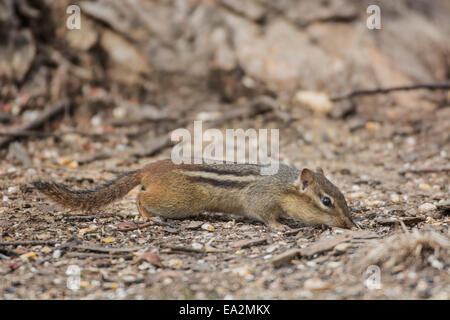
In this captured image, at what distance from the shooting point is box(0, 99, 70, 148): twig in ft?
24.7

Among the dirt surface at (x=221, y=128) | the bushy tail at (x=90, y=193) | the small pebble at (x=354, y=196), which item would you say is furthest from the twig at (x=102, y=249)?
the small pebble at (x=354, y=196)

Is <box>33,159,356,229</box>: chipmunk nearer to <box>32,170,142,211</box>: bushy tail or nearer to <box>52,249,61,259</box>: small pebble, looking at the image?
<box>32,170,142,211</box>: bushy tail

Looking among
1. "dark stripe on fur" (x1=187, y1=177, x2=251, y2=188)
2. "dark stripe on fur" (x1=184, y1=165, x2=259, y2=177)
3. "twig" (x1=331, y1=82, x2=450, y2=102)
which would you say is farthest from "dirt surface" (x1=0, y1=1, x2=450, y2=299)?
"dark stripe on fur" (x1=184, y1=165, x2=259, y2=177)

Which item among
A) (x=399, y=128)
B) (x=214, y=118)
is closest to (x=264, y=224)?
(x=214, y=118)

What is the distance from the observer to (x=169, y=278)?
13.4ft

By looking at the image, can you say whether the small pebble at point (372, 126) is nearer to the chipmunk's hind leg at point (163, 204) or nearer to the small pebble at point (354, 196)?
the small pebble at point (354, 196)

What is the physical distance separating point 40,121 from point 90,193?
3.30m

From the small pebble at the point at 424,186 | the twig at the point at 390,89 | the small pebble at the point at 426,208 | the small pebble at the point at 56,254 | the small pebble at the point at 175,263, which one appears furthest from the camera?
the twig at the point at 390,89

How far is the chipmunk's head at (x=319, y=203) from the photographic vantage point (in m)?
5.03

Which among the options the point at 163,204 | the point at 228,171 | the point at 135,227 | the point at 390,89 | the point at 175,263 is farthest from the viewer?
the point at 390,89

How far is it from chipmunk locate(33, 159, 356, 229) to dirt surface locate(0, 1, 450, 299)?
16cm

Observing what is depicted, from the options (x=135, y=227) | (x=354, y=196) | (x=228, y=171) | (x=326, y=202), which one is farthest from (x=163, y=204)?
(x=354, y=196)

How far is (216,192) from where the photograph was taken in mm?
5430

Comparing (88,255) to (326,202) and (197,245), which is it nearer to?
(197,245)
